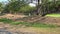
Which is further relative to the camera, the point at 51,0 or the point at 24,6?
the point at 24,6

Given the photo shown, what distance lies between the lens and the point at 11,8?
31297mm

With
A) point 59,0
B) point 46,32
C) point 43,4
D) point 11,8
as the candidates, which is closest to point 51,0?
point 59,0

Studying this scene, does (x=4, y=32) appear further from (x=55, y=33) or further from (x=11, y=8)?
(x=11, y=8)

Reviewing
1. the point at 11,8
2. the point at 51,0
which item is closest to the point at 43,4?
the point at 51,0

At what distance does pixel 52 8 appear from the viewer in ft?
112

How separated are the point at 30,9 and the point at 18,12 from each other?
7.06ft

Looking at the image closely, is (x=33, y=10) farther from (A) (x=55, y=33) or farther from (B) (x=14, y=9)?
(A) (x=55, y=33)

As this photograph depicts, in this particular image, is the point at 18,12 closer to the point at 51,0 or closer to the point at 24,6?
the point at 24,6

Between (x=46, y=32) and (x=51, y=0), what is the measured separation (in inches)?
627

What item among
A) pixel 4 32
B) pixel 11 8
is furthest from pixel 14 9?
pixel 4 32

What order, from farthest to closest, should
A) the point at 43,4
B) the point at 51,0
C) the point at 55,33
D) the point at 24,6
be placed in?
the point at 24,6 → the point at 51,0 → the point at 43,4 → the point at 55,33

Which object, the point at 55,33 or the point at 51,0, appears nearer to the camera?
the point at 55,33

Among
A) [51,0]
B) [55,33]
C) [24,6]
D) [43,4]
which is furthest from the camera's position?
[24,6]

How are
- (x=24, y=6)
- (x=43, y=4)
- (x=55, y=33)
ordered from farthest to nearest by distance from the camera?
1. (x=24, y=6)
2. (x=43, y=4)
3. (x=55, y=33)
